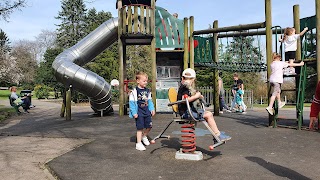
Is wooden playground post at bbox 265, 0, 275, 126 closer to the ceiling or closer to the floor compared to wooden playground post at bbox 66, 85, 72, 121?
closer to the ceiling

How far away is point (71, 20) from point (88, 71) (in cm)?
3701

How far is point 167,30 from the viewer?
13.0 metres

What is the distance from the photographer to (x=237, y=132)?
295 inches

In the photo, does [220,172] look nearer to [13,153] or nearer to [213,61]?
[13,153]

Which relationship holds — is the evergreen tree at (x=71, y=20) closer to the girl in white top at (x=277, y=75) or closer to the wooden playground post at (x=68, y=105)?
the wooden playground post at (x=68, y=105)

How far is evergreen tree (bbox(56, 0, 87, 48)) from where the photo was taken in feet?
142

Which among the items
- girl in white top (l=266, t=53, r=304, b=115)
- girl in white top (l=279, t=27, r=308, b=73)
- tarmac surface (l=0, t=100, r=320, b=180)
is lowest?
tarmac surface (l=0, t=100, r=320, b=180)

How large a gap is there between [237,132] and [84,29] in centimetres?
3981

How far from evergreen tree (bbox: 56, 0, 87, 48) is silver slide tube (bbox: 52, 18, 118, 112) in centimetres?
3055

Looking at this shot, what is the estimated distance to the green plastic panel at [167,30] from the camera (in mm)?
12875

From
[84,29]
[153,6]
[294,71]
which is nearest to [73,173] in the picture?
[294,71]

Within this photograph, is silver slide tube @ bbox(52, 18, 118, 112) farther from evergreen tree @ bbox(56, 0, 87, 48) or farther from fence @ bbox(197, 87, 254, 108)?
evergreen tree @ bbox(56, 0, 87, 48)

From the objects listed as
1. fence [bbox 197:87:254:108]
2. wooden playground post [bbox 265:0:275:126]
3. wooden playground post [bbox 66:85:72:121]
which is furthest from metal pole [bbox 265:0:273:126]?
fence [bbox 197:87:254:108]

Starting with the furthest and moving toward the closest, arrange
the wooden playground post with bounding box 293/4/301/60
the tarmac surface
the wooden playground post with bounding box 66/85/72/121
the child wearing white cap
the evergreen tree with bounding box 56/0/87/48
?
the evergreen tree with bounding box 56/0/87/48 → the wooden playground post with bounding box 66/85/72/121 → the wooden playground post with bounding box 293/4/301/60 → the child wearing white cap → the tarmac surface
